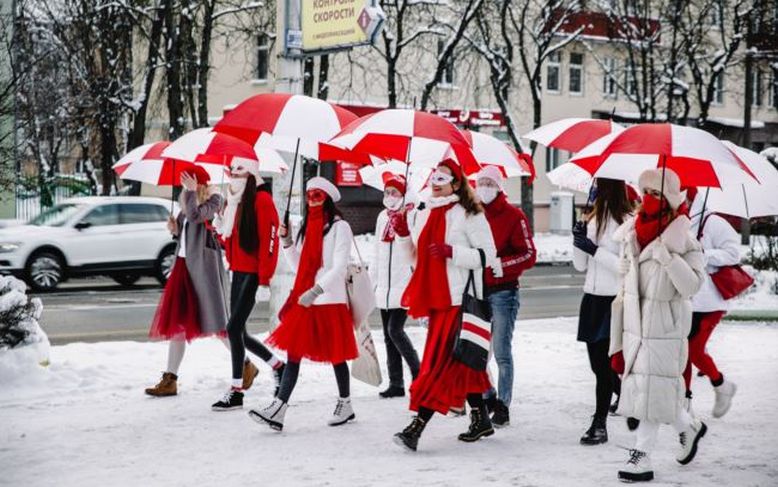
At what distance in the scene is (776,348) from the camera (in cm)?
1359

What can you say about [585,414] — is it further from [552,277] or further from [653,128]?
[552,277]

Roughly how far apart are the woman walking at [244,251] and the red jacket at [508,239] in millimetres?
1651

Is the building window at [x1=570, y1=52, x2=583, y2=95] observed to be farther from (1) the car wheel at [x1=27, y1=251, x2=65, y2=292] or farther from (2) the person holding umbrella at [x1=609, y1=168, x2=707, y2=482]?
(2) the person holding umbrella at [x1=609, y1=168, x2=707, y2=482]

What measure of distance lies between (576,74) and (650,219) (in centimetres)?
4443

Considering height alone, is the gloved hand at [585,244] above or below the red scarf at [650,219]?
below

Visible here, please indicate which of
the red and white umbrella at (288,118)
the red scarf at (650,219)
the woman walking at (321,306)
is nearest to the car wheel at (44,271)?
the red and white umbrella at (288,118)

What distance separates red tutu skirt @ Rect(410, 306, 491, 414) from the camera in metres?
7.75

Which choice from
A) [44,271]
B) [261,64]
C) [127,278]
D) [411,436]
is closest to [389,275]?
[411,436]

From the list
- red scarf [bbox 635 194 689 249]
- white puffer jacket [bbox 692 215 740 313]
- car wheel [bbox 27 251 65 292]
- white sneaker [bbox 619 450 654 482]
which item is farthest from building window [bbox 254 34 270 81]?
white sneaker [bbox 619 450 654 482]

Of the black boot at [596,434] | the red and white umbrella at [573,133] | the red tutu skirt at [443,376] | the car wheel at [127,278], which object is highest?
the red and white umbrella at [573,133]

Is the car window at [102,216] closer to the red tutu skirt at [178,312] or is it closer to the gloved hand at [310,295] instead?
the red tutu skirt at [178,312]

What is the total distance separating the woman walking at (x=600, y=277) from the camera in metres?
8.09

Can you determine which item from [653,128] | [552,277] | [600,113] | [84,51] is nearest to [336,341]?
[653,128]

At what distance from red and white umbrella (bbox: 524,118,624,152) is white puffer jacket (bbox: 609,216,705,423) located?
75.1 inches
